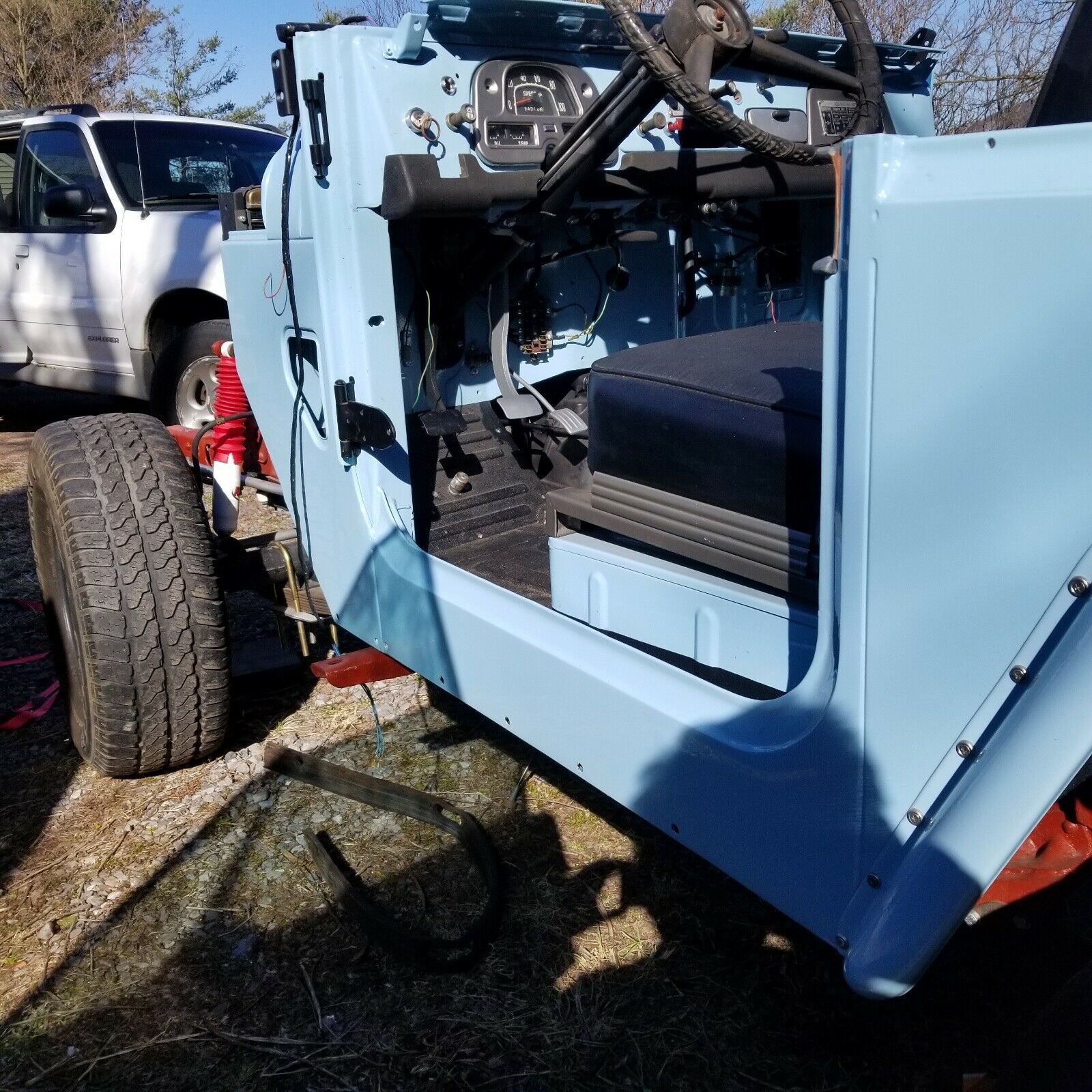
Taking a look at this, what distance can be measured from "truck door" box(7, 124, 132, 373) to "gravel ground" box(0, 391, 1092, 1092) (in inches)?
145

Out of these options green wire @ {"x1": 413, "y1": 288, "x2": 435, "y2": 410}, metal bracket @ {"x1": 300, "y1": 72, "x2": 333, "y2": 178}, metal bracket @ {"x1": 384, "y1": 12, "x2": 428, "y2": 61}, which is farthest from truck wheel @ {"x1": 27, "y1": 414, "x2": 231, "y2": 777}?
metal bracket @ {"x1": 384, "y1": 12, "x2": 428, "y2": 61}

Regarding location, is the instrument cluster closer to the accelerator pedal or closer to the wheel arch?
the accelerator pedal

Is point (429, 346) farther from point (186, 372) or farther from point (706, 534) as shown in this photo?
point (186, 372)

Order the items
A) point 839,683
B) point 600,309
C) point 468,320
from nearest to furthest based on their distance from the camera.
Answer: point 839,683, point 468,320, point 600,309

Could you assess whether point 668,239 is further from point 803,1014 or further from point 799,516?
point 803,1014

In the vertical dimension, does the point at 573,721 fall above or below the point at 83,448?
below

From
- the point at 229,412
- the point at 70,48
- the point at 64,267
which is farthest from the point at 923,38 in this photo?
the point at 70,48

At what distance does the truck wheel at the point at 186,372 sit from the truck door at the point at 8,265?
152 centimetres

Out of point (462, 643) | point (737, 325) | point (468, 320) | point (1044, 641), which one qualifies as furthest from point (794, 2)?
point (1044, 641)

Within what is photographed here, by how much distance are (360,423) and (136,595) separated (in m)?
0.77

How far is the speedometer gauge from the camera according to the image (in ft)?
7.27

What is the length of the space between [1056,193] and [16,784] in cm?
280

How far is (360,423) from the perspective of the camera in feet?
7.20

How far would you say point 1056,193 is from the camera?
40.0 inches
